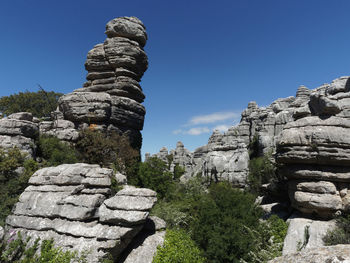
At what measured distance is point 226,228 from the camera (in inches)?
432

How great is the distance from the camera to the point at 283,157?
1365 cm

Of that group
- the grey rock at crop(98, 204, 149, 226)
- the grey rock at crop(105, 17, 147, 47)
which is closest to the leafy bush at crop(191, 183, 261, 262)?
the grey rock at crop(98, 204, 149, 226)

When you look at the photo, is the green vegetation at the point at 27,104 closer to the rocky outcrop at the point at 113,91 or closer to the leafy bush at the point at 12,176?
the rocky outcrop at the point at 113,91

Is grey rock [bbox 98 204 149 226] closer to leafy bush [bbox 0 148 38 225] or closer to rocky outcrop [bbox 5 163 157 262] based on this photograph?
rocky outcrop [bbox 5 163 157 262]

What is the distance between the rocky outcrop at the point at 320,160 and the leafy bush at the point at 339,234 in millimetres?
664

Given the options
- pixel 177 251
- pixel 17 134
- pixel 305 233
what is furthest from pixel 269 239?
pixel 17 134

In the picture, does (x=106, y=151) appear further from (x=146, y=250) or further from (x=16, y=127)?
Result: (x=146, y=250)

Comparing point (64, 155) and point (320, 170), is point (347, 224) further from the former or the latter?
point (64, 155)

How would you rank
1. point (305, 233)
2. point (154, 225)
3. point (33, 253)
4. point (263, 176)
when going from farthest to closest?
point (263, 176) → point (154, 225) → point (305, 233) → point (33, 253)

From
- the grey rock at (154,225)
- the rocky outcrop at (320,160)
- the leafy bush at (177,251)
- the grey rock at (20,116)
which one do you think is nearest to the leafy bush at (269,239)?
the rocky outcrop at (320,160)

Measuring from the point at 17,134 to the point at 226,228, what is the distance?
1723 centimetres

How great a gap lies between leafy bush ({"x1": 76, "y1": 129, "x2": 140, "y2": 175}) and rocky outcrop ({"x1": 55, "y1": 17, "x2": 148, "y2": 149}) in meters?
1.56

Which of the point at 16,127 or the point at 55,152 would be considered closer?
the point at 16,127

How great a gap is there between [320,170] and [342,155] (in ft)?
4.86
